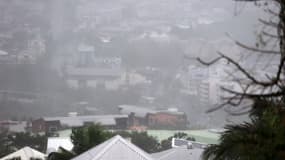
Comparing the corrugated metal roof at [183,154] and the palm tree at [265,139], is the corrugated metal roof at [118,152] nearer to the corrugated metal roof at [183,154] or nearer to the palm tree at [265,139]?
the corrugated metal roof at [183,154]

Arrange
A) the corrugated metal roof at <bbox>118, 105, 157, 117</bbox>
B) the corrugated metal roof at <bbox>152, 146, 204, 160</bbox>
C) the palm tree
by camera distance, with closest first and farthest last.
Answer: the palm tree < the corrugated metal roof at <bbox>152, 146, 204, 160</bbox> < the corrugated metal roof at <bbox>118, 105, 157, 117</bbox>

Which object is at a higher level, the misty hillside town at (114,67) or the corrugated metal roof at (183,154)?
the misty hillside town at (114,67)

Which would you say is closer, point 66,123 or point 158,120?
point 66,123

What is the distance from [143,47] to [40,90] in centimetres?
564

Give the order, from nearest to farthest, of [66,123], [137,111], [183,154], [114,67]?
1. [183,154]
2. [66,123]
3. [137,111]
4. [114,67]

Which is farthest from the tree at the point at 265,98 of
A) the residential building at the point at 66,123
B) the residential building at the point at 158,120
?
the residential building at the point at 158,120

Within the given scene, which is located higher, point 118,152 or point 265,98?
point 265,98

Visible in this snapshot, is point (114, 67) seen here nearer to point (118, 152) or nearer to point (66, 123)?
point (66, 123)

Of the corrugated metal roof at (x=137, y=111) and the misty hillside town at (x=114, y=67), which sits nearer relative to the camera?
the misty hillside town at (x=114, y=67)

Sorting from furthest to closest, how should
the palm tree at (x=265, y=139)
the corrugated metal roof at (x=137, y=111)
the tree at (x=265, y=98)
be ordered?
the corrugated metal roof at (x=137, y=111) → the palm tree at (x=265, y=139) → the tree at (x=265, y=98)

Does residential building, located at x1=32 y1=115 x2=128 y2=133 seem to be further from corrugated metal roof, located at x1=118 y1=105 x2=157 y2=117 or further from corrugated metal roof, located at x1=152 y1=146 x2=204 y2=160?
corrugated metal roof, located at x1=152 y1=146 x2=204 y2=160

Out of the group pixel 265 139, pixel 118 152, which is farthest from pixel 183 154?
pixel 265 139

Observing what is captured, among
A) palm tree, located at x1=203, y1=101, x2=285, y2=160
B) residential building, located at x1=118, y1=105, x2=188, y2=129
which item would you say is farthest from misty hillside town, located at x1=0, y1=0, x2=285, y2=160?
palm tree, located at x1=203, y1=101, x2=285, y2=160

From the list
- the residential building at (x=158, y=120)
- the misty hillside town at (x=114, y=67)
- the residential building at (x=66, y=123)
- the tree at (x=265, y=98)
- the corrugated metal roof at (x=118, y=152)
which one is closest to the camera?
the tree at (x=265, y=98)
